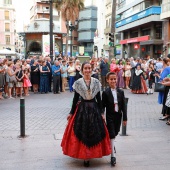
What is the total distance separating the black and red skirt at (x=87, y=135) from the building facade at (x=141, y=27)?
30469mm

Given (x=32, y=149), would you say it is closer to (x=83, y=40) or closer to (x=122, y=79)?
(x=122, y=79)

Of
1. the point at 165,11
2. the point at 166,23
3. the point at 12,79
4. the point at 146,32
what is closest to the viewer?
the point at 12,79

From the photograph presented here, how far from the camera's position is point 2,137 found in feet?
22.9

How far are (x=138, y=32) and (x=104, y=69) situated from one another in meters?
25.7

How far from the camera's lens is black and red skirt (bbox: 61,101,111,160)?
15.9 feet

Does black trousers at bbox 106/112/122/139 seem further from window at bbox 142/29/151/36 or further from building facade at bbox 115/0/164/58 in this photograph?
window at bbox 142/29/151/36

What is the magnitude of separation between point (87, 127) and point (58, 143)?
180 centimetres

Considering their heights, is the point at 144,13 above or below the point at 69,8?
below

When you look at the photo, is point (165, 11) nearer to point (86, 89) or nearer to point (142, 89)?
point (142, 89)

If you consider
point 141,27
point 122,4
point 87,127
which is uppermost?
point 122,4

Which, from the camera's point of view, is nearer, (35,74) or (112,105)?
(112,105)

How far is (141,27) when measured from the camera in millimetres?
40156

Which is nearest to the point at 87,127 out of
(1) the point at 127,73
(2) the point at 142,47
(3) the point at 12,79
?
(3) the point at 12,79

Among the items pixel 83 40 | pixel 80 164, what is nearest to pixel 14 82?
pixel 80 164
